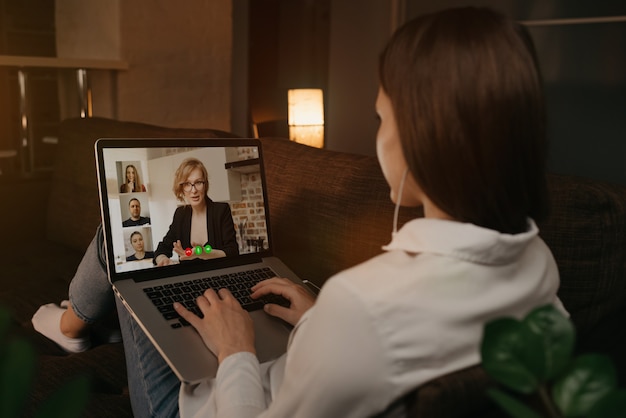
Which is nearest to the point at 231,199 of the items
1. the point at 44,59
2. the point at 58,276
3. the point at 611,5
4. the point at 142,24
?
the point at 58,276

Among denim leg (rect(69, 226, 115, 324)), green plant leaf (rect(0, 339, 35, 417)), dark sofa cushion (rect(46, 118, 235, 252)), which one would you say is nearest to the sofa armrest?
green plant leaf (rect(0, 339, 35, 417))

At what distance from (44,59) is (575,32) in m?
2.48

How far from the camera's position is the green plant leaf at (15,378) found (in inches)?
11.6

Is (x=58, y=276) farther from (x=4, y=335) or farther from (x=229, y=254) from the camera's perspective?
(x=4, y=335)

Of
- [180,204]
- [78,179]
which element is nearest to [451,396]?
[180,204]

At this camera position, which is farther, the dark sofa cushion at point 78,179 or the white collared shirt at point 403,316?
the dark sofa cushion at point 78,179

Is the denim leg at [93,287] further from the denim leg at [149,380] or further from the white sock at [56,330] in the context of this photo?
the denim leg at [149,380]

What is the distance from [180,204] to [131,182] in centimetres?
10

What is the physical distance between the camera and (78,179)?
2146mm

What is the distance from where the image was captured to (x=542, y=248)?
32.3 inches

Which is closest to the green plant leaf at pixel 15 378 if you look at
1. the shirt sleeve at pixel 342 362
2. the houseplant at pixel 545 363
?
the houseplant at pixel 545 363

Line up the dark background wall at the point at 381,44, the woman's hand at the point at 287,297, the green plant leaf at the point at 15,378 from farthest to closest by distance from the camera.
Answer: the dark background wall at the point at 381,44 < the woman's hand at the point at 287,297 < the green plant leaf at the point at 15,378

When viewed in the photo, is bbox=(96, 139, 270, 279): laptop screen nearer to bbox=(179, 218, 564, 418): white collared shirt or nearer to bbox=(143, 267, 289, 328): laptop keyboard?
bbox=(143, 267, 289, 328): laptop keyboard

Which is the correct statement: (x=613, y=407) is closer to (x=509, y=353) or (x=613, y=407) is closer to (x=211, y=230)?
(x=509, y=353)
